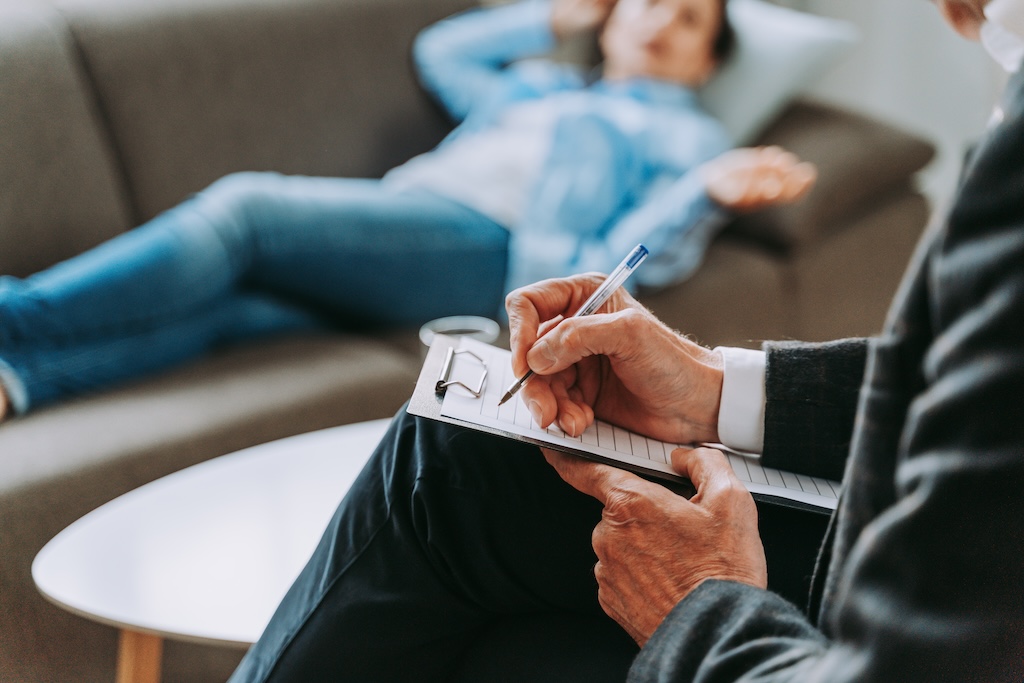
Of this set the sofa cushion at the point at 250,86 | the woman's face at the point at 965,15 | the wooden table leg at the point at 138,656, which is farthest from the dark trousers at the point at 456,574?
the sofa cushion at the point at 250,86

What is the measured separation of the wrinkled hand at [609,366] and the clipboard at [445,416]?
0.05m

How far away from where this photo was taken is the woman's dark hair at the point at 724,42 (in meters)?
2.13

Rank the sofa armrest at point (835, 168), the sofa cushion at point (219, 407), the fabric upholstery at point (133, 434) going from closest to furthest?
the fabric upholstery at point (133, 434)
the sofa cushion at point (219, 407)
the sofa armrest at point (835, 168)

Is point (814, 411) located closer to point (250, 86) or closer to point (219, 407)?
point (219, 407)

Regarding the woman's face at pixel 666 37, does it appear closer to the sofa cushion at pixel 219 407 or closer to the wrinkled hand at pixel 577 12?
the wrinkled hand at pixel 577 12

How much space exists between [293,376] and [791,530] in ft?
3.06

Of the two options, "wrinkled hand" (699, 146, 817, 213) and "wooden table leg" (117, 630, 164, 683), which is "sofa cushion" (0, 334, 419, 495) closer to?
"wooden table leg" (117, 630, 164, 683)

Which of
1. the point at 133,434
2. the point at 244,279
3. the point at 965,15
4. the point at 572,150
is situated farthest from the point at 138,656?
the point at 572,150

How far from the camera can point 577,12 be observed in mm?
2193

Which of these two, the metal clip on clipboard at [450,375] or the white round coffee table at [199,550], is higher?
the metal clip on clipboard at [450,375]

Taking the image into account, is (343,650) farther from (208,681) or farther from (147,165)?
(147,165)

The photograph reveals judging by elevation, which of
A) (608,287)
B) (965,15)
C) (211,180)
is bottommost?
(211,180)

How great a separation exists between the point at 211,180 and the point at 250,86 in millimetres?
203

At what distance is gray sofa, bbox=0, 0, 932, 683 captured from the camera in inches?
47.8
